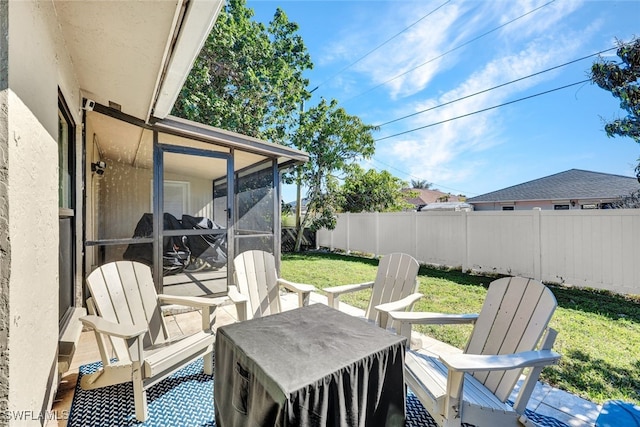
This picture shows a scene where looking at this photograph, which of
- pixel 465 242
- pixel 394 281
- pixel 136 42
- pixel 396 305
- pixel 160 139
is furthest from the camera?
pixel 465 242

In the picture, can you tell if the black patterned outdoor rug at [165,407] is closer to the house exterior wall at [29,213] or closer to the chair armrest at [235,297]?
the house exterior wall at [29,213]

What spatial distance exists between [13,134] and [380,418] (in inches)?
89.0

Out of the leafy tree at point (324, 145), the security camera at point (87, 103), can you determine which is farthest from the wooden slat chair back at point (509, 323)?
the leafy tree at point (324, 145)

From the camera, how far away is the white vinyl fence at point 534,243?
4895 millimetres

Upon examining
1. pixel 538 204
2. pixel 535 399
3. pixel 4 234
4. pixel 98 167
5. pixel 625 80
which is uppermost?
pixel 625 80

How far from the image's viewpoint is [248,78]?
381 inches

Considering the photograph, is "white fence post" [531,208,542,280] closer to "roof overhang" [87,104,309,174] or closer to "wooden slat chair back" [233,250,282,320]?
"roof overhang" [87,104,309,174]

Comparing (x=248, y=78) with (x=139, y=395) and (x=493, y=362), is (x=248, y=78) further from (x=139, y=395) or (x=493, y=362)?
(x=493, y=362)

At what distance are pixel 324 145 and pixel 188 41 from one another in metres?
10.1

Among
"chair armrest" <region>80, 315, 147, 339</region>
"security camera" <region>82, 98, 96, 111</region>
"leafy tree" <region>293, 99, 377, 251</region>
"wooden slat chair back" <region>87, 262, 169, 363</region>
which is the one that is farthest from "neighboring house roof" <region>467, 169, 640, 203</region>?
"security camera" <region>82, 98, 96, 111</region>

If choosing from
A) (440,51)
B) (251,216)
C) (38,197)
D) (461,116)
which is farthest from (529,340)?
(440,51)

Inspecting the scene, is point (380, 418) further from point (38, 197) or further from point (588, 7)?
point (588, 7)

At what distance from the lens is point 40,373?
5.06 ft
